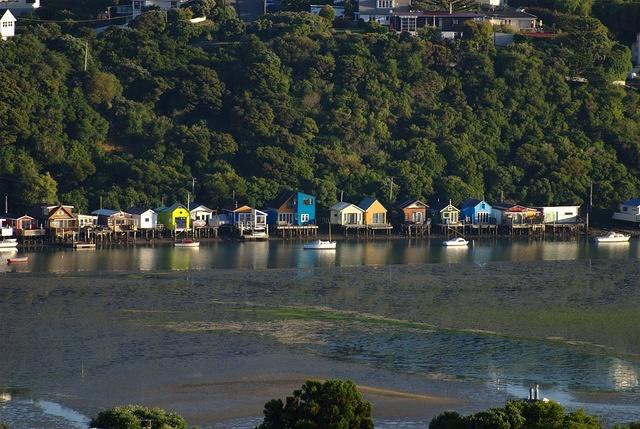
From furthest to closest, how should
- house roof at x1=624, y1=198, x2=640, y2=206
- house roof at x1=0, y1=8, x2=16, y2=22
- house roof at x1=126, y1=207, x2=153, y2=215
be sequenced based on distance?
house roof at x1=0, y1=8, x2=16, y2=22 → house roof at x1=624, y1=198, x2=640, y2=206 → house roof at x1=126, y1=207, x2=153, y2=215

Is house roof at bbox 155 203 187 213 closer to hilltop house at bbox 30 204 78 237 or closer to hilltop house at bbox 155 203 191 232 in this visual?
hilltop house at bbox 155 203 191 232

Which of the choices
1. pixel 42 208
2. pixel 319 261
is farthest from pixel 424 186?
pixel 42 208

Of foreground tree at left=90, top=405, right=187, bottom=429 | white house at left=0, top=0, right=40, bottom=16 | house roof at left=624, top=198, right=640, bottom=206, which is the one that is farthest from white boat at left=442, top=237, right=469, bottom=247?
foreground tree at left=90, top=405, right=187, bottom=429

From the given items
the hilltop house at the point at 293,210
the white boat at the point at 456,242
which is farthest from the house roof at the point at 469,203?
the hilltop house at the point at 293,210

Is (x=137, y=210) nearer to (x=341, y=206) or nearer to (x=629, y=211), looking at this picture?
(x=341, y=206)

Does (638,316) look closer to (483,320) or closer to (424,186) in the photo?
(483,320)

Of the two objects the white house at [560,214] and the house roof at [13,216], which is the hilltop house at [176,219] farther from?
the white house at [560,214]
